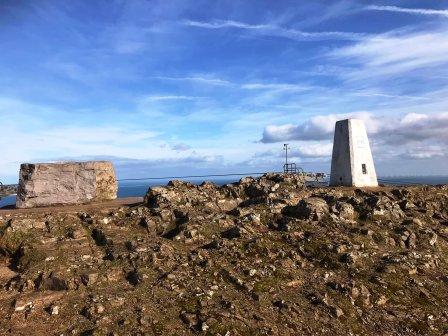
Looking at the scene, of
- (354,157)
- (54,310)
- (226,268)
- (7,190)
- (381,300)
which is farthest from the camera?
(7,190)

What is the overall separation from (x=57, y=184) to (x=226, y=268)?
13051 mm

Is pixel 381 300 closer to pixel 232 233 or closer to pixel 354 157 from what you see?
pixel 232 233

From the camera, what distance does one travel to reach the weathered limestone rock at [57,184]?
23.8m

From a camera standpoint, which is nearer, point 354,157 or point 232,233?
point 232,233

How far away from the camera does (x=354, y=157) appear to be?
3512 centimetres

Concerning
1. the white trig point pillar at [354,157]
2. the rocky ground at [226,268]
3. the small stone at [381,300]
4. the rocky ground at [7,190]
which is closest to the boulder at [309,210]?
the rocky ground at [226,268]

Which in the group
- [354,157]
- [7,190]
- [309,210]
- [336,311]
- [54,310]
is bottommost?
[7,190]

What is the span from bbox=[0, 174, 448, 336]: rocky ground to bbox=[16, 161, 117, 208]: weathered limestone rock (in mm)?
3959

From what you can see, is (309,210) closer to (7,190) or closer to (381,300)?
(381,300)

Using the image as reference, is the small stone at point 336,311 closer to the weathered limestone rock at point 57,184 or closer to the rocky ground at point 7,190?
the weathered limestone rock at point 57,184

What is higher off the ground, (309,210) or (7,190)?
(309,210)

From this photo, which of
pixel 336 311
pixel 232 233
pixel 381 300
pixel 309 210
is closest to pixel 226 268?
pixel 232 233

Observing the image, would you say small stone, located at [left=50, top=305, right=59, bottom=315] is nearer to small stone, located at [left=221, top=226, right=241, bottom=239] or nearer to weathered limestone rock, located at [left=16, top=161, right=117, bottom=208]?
small stone, located at [left=221, top=226, right=241, bottom=239]

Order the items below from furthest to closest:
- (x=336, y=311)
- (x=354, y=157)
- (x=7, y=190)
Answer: (x=7, y=190) → (x=354, y=157) → (x=336, y=311)
